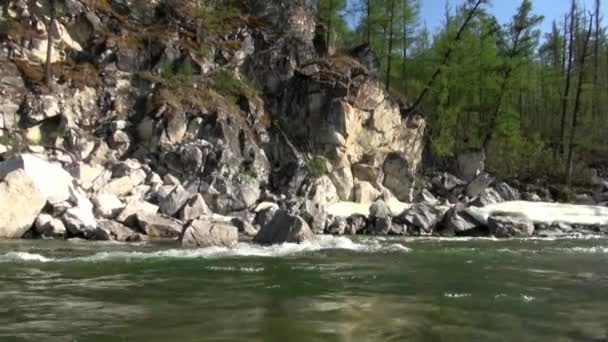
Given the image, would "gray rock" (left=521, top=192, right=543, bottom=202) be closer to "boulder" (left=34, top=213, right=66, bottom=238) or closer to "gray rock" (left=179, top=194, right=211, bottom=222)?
"gray rock" (left=179, top=194, right=211, bottom=222)

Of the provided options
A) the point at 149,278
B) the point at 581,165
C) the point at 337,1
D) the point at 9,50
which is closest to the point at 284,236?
the point at 149,278

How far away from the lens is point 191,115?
3556 cm

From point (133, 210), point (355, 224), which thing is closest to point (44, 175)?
point (133, 210)

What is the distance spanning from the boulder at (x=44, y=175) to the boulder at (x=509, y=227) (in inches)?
772

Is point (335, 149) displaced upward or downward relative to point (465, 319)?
upward

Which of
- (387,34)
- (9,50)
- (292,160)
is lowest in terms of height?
(292,160)

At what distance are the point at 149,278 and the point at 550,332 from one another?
27.2ft

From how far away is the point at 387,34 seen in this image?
54625 millimetres

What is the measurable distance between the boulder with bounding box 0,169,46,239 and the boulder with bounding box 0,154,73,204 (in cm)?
39

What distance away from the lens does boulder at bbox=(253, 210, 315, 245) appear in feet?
70.3

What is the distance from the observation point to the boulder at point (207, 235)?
20391 millimetres

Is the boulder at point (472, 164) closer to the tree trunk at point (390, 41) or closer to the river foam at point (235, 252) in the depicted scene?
the tree trunk at point (390, 41)

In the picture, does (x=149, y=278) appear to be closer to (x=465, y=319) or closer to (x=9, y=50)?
(x=465, y=319)

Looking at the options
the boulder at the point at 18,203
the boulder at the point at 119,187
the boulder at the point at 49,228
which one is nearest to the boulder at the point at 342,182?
the boulder at the point at 119,187
